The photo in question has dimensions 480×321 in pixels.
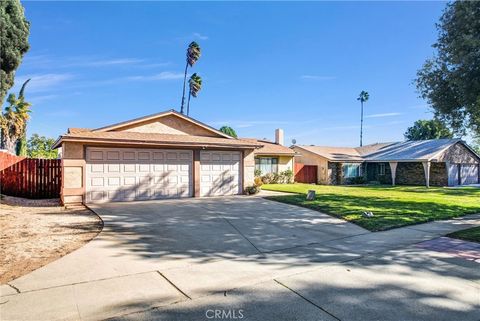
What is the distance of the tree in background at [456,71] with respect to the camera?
10344 millimetres

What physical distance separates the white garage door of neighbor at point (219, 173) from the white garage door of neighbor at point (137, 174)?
2.60ft

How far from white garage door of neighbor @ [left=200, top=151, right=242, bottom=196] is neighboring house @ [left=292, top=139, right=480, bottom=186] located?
559 inches

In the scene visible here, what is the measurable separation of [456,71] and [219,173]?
11.5m

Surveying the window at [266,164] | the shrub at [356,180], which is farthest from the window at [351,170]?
the window at [266,164]

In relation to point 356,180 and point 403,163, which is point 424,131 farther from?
point 356,180

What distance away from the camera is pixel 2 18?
45.5 ft

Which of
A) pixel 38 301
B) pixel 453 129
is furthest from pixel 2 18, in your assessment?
pixel 453 129

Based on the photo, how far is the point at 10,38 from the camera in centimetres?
1452

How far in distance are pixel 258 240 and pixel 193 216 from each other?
345 centimetres

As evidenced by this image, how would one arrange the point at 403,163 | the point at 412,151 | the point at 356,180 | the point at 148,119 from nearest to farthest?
the point at 148,119 → the point at 403,163 → the point at 412,151 → the point at 356,180

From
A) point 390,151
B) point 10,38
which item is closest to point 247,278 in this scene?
point 10,38

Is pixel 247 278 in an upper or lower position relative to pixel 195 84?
lower

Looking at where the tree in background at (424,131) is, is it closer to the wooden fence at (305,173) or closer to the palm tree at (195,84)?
the wooden fence at (305,173)

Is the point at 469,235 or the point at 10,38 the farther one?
the point at 10,38
